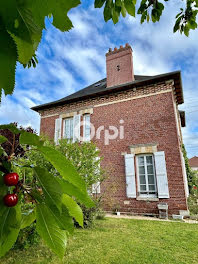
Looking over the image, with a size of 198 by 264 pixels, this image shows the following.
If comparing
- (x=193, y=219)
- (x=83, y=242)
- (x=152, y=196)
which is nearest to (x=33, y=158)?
(x=83, y=242)

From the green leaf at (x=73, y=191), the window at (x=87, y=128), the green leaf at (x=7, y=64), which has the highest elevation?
the window at (x=87, y=128)

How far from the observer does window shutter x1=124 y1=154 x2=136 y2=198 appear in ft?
28.7

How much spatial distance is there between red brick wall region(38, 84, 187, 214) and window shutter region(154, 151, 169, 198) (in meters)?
0.19

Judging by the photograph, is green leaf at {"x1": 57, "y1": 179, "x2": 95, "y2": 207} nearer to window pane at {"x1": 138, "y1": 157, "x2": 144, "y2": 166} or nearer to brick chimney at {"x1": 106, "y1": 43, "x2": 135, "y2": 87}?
window pane at {"x1": 138, "y1": 157, "x2": 144, "y2": 166}

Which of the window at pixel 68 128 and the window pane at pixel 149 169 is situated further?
the window at pixel 68 128

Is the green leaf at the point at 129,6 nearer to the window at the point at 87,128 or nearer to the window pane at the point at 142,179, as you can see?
the window pane at the point at 142,179

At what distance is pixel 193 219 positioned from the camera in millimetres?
7648

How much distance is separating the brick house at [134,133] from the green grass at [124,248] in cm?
231

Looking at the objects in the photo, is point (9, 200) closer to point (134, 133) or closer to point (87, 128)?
point (134, 133)

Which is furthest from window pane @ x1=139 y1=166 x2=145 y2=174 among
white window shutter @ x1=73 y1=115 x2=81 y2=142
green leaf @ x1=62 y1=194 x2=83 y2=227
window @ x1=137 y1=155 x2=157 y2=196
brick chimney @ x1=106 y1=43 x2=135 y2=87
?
green leaf @ x1=62 y1=194 x2=83 y2=227

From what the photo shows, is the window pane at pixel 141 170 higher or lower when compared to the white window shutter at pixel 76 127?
lower

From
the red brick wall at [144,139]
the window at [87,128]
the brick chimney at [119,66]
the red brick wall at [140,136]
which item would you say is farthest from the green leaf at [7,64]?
the brick chimney at [119,66]

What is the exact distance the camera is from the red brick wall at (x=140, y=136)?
27.1ft

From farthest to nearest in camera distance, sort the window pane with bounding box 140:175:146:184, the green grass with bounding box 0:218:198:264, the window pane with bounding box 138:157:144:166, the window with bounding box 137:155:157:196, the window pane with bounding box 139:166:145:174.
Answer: the window pane with bounding box 138:157:144:166, the window pane with bounding box 139:166:145:174, the window pane with bounding box 140:175:146:184, the window with bounding box 137:155:157:196, the green grass with bounding box 0:218:198:264
